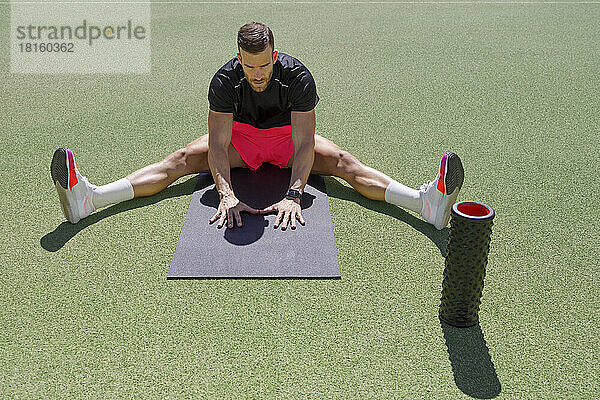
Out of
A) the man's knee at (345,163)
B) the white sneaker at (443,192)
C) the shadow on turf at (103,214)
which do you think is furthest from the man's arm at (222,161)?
the white sneaker at (443,192)

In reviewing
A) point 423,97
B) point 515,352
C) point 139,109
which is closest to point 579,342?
point 515,352

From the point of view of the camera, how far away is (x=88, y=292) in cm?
245

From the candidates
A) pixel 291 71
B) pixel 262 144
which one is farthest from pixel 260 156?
pixel 291 71

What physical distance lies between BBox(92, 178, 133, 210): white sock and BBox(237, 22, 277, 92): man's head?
2.81 ft

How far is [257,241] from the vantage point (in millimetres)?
2777

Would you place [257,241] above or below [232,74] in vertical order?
below

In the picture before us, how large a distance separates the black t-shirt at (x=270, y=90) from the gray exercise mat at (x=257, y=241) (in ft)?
1.50

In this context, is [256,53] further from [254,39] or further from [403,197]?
[403,197]

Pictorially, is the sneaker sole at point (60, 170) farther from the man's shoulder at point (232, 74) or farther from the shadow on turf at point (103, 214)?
the man's shoulder at point (232, 74)

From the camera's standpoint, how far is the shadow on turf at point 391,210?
2.82 m

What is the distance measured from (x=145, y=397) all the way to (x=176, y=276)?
655mm

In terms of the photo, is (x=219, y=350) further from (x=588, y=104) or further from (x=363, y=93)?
(x=588, y=104)

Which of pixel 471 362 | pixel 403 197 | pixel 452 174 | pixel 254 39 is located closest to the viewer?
pixel 471 362

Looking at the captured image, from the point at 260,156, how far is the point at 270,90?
17.3 inches
